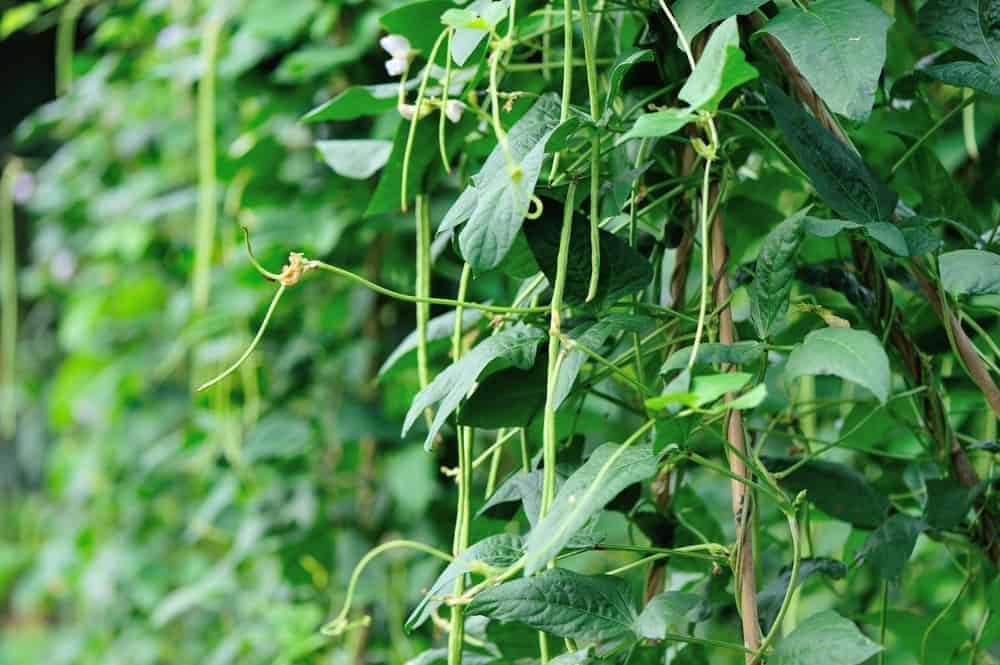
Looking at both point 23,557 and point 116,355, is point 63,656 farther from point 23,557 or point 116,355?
point 116,355

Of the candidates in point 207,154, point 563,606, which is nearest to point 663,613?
point 563,606

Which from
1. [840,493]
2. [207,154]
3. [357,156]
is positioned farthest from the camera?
[207,154]

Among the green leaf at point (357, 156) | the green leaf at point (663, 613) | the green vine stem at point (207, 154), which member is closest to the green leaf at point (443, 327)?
the green leaf at point (357, 156)

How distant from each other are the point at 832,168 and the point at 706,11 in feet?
0.30

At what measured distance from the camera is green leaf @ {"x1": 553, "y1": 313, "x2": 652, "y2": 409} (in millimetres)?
485

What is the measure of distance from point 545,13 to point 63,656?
1555 mm

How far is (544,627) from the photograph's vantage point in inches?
18.3

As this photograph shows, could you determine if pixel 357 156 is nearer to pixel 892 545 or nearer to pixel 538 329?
pixel 538 329

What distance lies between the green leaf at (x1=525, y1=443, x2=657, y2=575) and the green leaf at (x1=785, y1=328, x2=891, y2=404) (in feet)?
A: 0.22

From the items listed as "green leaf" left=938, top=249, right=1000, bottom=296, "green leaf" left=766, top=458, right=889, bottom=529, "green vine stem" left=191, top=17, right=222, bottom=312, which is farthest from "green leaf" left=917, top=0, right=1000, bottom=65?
"green vine stem" left=191, top=17, right=222, bottom=312

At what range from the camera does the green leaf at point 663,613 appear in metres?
0.45

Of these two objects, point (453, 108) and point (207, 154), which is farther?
point (207, 154)

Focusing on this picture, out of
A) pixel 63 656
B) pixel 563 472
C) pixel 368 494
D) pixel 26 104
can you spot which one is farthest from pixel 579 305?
pixel 26 104

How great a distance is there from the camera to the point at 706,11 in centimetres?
47
